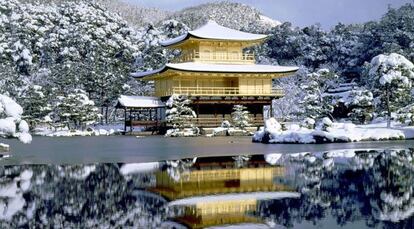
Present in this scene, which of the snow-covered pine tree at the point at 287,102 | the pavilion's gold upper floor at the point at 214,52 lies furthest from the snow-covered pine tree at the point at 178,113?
the snow-covered pine tree at the point at 287,102

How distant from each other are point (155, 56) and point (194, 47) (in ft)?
38.4

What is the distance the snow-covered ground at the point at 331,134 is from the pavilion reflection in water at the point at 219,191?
1126 centimetres

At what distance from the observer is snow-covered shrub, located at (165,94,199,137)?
34194 millimetres

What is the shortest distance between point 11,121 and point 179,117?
1765 cm

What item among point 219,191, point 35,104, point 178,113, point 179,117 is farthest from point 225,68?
point 219,191

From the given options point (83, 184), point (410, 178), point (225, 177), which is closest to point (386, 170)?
point (410, 178)

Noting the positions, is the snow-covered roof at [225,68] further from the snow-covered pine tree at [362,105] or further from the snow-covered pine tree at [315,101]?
the snow-covered pine tree at [362,105]

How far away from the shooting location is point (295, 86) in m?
52.3

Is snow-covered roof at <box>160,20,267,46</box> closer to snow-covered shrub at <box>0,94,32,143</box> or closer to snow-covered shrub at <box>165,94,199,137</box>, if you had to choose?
snow-covered shrub at <box>165,94,199,137</box>

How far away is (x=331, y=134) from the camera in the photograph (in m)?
25.3

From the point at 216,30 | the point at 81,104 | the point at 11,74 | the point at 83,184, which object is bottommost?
the point at 83,184

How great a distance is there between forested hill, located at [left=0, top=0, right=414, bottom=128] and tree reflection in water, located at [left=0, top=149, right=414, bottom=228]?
3154cm

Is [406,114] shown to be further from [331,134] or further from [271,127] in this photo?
[271,127]

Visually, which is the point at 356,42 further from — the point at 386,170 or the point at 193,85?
the point at 386,170
